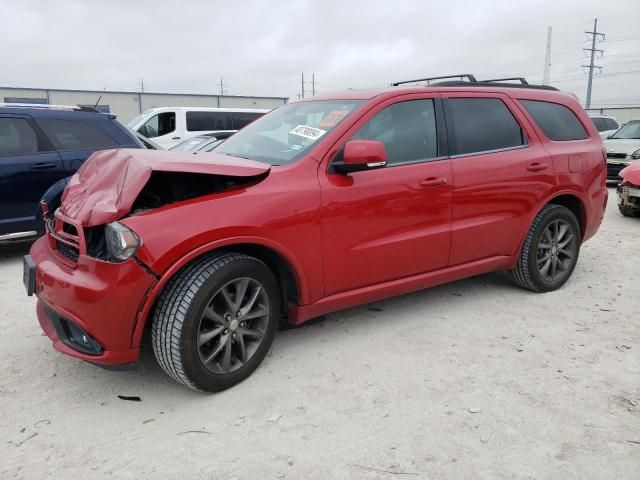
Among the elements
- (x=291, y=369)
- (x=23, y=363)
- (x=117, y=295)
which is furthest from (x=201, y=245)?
(x=23, y=363)

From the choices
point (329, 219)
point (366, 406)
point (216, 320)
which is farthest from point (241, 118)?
point (366, 406)

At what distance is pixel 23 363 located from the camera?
10.3 ft

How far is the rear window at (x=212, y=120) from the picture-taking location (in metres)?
13.3

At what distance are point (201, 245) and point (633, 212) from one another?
742cm

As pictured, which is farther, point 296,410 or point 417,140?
point 417,140

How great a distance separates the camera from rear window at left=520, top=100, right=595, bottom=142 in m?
4.25

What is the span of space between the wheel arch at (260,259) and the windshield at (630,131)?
11.7 metres

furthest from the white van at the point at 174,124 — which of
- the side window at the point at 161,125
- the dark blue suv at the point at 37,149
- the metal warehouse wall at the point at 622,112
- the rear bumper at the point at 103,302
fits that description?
the metal warehouse wall at the point at 622,112

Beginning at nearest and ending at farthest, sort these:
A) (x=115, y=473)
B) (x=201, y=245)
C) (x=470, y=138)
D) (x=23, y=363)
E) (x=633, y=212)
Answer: (x=115, y=473), (x=201, y=245), (x=23, y=363), (x=470, y=138), (x=633, y=212)

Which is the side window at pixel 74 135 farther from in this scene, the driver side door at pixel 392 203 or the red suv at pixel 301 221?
the driver side door at pixel 392 203

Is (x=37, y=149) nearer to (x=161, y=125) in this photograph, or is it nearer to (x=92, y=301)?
(x=92, y=301)

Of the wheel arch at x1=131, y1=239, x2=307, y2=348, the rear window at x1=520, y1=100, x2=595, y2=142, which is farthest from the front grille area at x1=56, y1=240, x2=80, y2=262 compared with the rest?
the rear window at x1=520, y1=100, x2=595, y2=142

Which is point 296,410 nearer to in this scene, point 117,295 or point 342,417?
point 342,417

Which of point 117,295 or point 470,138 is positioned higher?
point 470,138
